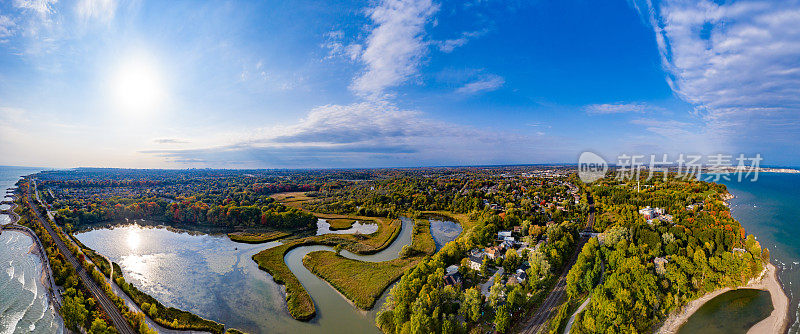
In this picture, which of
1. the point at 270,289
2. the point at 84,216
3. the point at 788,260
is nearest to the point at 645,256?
the point at 788,260

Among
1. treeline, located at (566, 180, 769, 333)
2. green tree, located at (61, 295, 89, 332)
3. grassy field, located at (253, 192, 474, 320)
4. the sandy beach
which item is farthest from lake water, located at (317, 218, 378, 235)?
the sandy beach

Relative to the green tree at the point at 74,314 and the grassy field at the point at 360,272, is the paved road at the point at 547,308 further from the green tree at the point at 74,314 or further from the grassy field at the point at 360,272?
the green tree at the point at 74,314

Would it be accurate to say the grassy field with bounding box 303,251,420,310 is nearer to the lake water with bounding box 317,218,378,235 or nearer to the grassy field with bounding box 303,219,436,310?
the grassy field with bounding box 303,219,436,310

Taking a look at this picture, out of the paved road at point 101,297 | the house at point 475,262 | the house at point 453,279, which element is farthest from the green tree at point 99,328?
the house at point 475,262

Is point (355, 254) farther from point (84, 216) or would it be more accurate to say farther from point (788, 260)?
point (84, 216)

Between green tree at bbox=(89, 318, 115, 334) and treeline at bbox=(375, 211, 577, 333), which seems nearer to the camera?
green tree at bbox=(89, 318, 115, 334)
